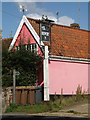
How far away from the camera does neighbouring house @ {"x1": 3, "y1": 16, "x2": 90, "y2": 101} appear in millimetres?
17797

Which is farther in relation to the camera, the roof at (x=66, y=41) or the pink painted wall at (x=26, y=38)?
the roof at (x=66, y=41)

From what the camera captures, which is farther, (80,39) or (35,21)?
(80,39)

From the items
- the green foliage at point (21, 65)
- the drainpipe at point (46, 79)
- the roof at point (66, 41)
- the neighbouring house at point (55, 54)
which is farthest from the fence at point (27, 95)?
the roof at point (66, 41)

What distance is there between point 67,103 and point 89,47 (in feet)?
22.5

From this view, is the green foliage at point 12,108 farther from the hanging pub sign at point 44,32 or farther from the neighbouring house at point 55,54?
the hanging pub sign at point 44,32

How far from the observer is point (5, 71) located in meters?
18.0

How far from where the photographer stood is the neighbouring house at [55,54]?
58.4ft

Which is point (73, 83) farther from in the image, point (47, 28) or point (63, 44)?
point (47, 28)

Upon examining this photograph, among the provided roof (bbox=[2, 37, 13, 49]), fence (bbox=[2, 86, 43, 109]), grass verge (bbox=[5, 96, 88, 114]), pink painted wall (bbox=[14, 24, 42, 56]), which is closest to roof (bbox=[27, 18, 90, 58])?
pink painted wall (bbox=[14, 24, 42, 56])

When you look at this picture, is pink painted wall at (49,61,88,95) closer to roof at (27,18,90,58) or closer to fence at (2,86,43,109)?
roof at (27,18,90,58)

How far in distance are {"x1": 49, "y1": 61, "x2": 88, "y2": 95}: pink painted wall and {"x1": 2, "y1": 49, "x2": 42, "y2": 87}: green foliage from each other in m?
1.29

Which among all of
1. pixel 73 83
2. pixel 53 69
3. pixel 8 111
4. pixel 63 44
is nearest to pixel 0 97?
pixel 8 111

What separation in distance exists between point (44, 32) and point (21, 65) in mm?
3228

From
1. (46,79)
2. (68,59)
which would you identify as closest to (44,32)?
(68,59)
